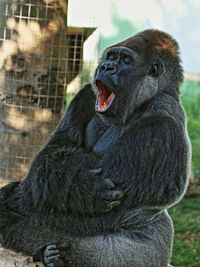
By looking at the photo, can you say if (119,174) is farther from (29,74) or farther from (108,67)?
(29,74)

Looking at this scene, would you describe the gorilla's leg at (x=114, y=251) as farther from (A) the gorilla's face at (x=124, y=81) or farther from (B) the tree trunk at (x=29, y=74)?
(B) the tree trunk at (x=29, y=74)

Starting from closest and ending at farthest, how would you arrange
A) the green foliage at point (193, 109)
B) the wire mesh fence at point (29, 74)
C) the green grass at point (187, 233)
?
the wire mesh fence at point (29, 74)
the green grass at point (187, 233)
the green foliage at point (193, 109)

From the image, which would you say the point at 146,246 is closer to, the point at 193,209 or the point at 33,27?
the point at 33,27

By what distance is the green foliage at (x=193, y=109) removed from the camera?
902 cm

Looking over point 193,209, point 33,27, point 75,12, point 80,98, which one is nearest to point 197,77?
point 193,209

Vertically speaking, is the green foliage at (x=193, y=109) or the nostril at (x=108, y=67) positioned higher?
the nostril at (x=108, y=67)

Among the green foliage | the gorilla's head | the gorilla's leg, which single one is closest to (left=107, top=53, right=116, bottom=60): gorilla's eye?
the gorilla's head

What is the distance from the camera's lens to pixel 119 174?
308 centimetres

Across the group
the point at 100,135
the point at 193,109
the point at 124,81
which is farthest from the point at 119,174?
the point at 193,109

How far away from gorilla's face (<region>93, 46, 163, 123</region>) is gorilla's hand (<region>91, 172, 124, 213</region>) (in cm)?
32

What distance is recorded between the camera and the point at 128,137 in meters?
3.08

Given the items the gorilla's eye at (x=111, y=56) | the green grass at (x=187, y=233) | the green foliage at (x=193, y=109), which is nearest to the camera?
the gorilla's eye at (x=111, y=56)

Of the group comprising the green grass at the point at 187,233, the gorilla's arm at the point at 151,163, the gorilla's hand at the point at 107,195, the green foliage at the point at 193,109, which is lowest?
the green grass at the point at 187,233

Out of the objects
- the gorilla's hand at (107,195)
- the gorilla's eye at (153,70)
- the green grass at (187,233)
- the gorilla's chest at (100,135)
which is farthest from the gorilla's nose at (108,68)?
the green grass at (187,233)
